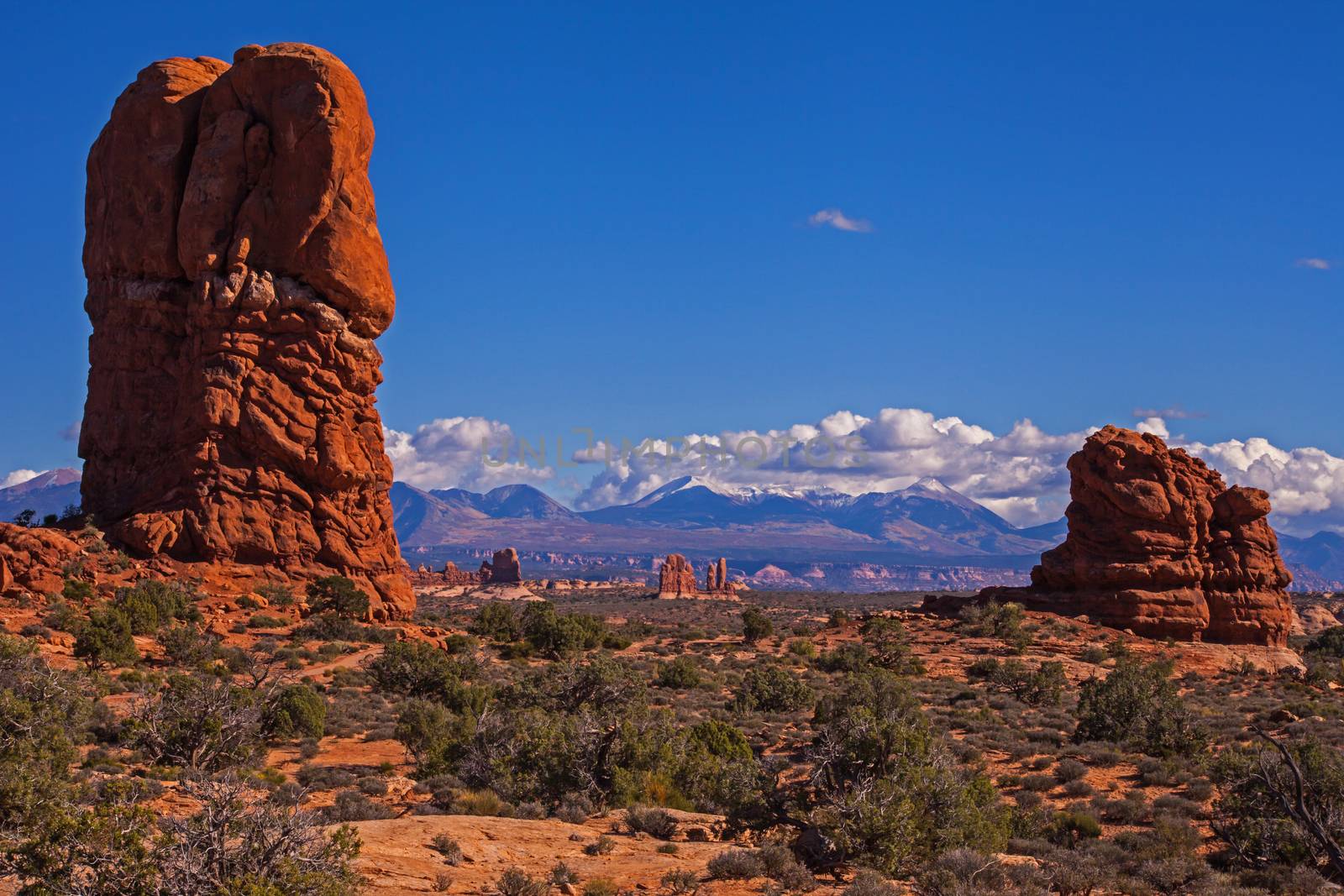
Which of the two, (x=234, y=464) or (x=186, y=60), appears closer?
(x=234, y=464)

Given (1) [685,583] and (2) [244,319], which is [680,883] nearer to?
(2) [244,319]

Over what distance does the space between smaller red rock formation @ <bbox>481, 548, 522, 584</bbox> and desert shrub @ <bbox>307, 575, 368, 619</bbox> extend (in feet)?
279

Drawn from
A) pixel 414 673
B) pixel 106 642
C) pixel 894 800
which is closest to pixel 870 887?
pixel 894 800

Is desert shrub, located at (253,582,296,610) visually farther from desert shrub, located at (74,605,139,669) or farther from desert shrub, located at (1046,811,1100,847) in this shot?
desert shrub, located at (1046,811,1100,847)

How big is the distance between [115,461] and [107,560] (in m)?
6.47

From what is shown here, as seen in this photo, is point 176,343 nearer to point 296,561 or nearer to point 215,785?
point 296,561

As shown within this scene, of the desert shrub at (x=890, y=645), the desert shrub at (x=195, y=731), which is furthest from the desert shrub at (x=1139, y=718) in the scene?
the desert shrub at (x=195, y=731)

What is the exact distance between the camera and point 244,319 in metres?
38.3

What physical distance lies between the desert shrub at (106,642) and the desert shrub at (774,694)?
16882mm

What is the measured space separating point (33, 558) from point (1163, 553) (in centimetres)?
4319

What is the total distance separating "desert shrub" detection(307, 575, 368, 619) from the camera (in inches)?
1467

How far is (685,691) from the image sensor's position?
31094 mm

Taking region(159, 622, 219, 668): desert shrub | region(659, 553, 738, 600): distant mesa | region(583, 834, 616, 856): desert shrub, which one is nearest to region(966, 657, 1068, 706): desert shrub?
region(583, 834, 616, 856): desert shrub

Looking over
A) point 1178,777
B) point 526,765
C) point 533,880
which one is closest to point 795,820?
point 533,880
